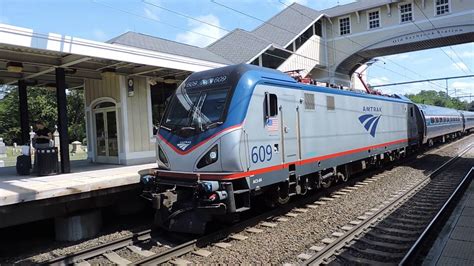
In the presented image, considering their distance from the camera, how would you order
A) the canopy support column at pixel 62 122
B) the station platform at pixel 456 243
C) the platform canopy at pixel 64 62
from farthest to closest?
the canopy support column at pixel 62 122, the platform canopy at pixel 64 62, the station platform at pixel 456 243

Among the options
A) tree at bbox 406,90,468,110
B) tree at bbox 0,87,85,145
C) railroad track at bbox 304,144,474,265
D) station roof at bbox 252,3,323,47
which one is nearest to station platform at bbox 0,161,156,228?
railroad track at bbox 304,144,474,265

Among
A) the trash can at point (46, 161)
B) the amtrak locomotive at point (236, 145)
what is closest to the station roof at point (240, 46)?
the amtrak locomotive at point (236, 145)

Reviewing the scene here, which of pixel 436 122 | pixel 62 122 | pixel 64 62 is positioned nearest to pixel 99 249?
pixel 62 122

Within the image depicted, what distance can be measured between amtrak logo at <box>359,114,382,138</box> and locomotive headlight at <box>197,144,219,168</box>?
6903 millimetres

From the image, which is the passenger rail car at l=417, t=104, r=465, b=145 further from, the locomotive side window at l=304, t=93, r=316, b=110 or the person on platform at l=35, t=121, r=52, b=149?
the person on platform at l=35, t=121, r=52, b=149

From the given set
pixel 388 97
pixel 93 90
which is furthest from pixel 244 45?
pixel 93 90

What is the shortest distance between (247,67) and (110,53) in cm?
459

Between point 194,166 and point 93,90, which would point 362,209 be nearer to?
point 194,166

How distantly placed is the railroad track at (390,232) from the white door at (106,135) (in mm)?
8569

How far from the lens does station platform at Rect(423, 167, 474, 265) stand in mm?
5254

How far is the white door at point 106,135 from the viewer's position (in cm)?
1305

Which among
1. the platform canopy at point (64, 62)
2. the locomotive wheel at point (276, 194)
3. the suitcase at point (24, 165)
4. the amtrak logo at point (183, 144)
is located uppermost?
the platform canopy at point (64, 62)

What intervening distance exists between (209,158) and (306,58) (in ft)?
83.1

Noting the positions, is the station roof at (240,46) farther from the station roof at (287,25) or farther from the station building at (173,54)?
the station roof at (287,25)
